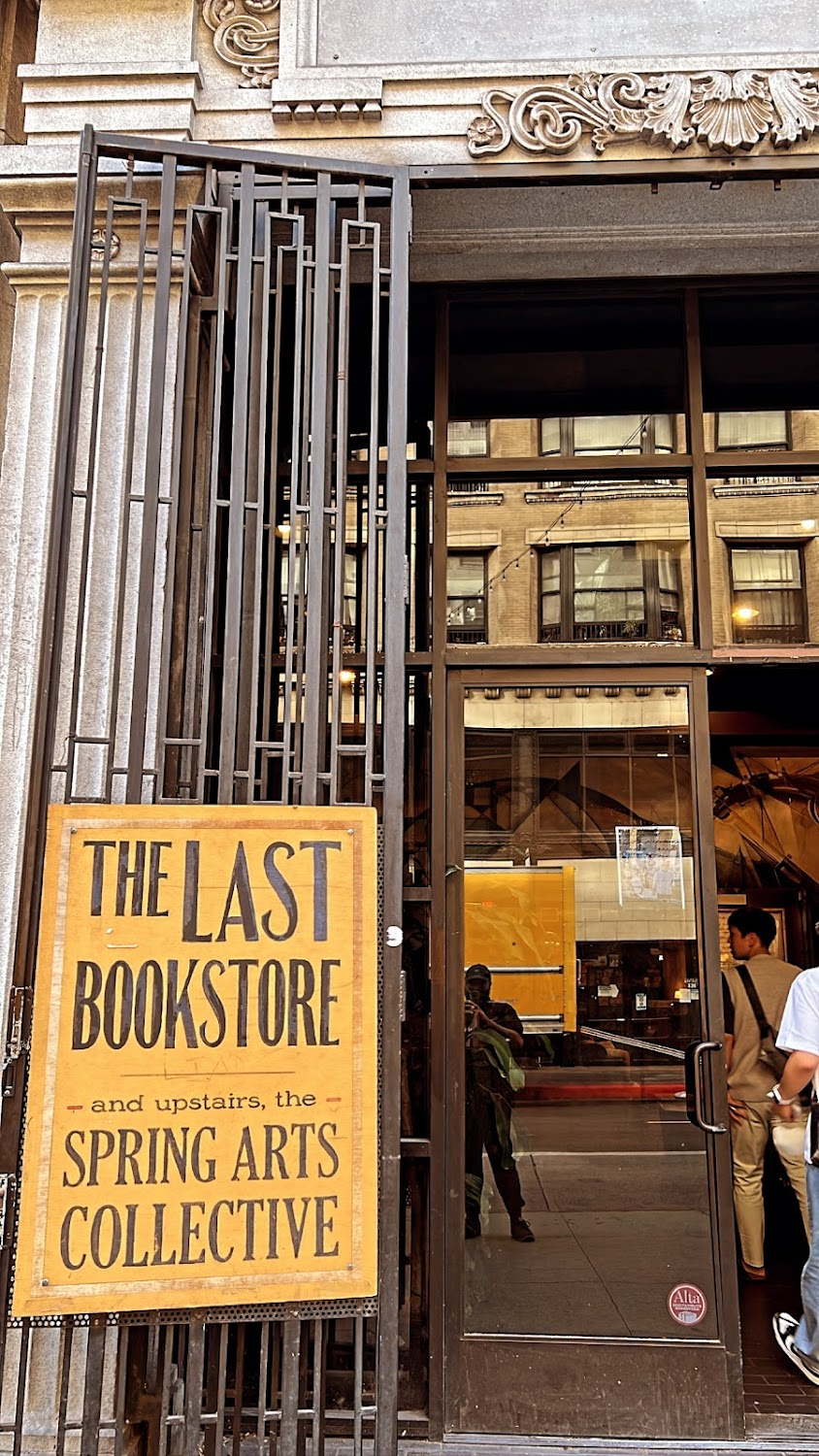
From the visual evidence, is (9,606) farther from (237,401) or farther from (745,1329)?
(745,1329)

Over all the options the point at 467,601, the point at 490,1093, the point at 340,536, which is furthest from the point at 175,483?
the point at 490,1093

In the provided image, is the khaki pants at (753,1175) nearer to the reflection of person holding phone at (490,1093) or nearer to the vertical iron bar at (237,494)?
the reflection of person holding phone at (490,1093)

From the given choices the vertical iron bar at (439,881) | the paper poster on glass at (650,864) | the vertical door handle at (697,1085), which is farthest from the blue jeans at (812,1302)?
the vertical iron bar at (439,881)

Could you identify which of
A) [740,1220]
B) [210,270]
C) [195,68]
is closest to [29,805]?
[210,270]

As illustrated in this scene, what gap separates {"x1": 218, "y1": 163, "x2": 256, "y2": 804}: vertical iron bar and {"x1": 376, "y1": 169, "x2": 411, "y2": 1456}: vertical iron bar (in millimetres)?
536

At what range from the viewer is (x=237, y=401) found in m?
4.02

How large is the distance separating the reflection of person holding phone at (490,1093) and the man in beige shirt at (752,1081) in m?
2.10

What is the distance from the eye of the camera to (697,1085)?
175 inches

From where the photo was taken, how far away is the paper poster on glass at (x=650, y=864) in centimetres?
466

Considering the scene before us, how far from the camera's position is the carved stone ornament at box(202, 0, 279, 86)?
4.46 m

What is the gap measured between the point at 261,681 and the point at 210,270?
1.79 m

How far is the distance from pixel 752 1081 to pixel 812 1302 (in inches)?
68.9

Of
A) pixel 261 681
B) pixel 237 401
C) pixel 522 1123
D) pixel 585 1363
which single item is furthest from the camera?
pixel 261 681

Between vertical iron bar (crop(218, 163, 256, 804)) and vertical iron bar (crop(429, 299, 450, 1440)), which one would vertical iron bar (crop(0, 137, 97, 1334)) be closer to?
vertical iron bar (crop(218, 163, 256, 804))
